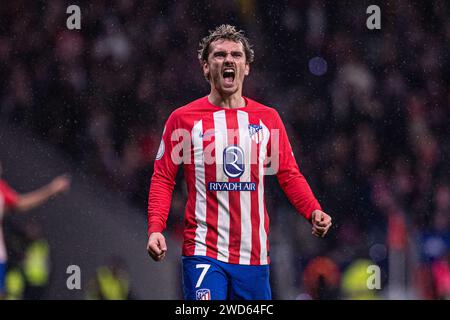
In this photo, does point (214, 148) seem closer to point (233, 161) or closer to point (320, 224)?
point (233, 161)

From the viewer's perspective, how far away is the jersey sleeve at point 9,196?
17.5ft

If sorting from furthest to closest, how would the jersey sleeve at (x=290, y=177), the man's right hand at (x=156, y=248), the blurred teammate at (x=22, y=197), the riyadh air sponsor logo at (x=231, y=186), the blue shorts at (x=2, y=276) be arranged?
the blurred teammate at (x=22, y=197), the blue shorts at (x=2, y=276), the jersey sleeve at (x=290, y=177), the riyadh air sponsor logo at (x=231, y=186), the man's right hand at (x=156, y=248)

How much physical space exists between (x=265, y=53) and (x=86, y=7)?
4.08ft

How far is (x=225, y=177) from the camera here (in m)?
3.11

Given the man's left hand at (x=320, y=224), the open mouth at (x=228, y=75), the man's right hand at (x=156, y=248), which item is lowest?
the man's right hand at (x=156, y=248)

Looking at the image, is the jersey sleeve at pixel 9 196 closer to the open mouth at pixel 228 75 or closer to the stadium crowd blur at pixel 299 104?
the stadium crowd blur at pixel 299 104

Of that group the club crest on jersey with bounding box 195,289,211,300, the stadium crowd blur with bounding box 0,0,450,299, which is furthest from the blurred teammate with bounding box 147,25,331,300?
the stadium crowd blur with bounding box 0,0,450,299

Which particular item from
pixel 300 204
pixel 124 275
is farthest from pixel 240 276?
pixel 124 275

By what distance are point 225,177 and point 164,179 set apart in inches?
9.5

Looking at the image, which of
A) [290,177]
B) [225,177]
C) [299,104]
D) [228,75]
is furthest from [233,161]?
[299,104]

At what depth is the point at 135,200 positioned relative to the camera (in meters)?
5.48

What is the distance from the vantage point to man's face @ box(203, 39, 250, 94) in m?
3.21

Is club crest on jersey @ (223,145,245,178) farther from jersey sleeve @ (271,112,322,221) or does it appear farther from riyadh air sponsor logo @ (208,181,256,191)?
jersey sleeve @ (271,112,322,221)

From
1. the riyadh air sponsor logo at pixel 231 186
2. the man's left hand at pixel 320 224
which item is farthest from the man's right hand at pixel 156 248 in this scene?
the man's left hand at pixel 320 224
